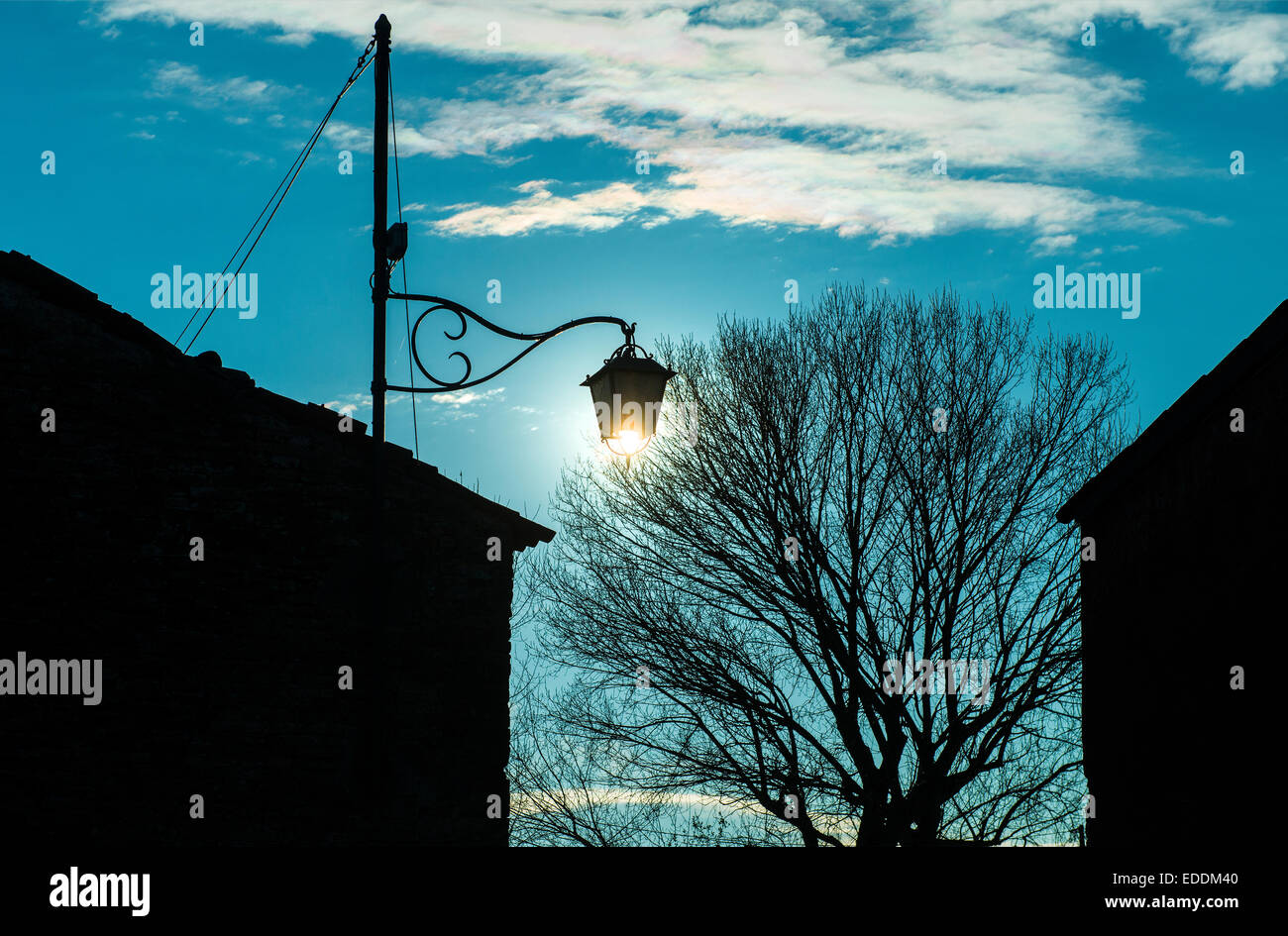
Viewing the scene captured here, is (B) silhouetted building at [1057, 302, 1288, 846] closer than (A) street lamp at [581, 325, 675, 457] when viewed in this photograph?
No

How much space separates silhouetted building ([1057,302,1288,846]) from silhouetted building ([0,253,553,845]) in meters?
6.24

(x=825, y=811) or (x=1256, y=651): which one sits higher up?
(x=1256, y=651)

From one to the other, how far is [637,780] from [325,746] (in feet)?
26.3

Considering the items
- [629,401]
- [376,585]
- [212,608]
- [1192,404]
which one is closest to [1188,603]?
[1192,404]

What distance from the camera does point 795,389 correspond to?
57.9ft

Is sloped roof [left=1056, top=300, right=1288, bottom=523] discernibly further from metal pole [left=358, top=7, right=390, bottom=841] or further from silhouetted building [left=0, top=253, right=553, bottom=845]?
metal pole [left=358, top=7, right=390, bottom=841]

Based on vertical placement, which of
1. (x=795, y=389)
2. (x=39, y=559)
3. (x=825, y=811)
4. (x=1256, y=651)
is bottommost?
(x=825, y=811)

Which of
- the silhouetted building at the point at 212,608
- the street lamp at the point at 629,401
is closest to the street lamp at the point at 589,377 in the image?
the street lamp at the point at 629,401

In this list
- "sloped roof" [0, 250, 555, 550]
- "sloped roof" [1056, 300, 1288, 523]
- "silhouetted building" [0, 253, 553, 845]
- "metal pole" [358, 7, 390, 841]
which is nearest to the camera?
"metal pole" [358, 7, 390, 841]

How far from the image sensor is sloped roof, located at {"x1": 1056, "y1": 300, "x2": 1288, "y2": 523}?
976 centimetres

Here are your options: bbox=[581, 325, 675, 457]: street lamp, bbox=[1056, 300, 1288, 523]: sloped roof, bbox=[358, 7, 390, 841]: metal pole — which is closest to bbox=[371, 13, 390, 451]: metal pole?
bbox=[358, 7, 390, 841]: metal pole

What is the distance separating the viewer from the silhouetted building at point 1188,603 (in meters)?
9.95
